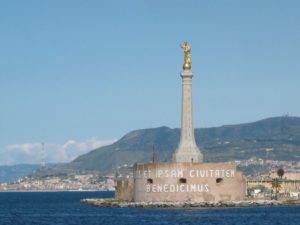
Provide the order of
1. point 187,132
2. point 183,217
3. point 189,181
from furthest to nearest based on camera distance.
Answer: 1. point 187,132
2. point 189,181
3. point 183,217

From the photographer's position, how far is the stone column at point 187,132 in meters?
107

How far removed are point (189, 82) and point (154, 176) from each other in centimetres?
1114

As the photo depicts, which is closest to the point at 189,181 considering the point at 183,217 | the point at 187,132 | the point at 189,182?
the point at 189,182

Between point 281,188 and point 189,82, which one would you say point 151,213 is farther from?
point 281,188

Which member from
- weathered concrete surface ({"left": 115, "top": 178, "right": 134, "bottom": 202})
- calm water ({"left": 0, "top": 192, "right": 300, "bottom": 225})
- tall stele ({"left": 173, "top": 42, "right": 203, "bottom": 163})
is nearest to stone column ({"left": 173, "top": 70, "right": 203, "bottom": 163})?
tall stele ({"left": 173, "top": 42, "right": 203, "bottom": 163})

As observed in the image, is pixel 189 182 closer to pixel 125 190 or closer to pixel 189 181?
pixel 189 181

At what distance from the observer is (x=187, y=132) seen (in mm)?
107500

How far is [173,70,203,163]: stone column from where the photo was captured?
107 metres

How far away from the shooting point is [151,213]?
98.6 metres

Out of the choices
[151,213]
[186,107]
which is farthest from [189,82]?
[151,213]

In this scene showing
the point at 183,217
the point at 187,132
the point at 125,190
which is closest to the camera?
the point at 183,217

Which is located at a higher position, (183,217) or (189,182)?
(189,182)

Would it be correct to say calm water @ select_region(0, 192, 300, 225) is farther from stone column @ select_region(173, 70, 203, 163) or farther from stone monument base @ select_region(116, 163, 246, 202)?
stone column @ select_region(173, 70, 203, 163)

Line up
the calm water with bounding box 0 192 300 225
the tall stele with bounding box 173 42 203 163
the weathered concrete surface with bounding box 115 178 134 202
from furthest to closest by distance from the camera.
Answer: the weathered concrete surface with bounding box 115 178 134 202, the tall stele with bounding box 173 42 203 163, the calm water with bounding box 0 192 300 225
